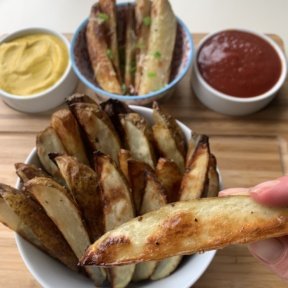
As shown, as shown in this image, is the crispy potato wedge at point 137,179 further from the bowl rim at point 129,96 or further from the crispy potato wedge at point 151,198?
the bowl rim at point 129,96

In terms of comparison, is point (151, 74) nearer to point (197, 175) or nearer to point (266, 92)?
point (266, 92)

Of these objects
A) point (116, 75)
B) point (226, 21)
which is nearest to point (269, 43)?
point (226, 21)

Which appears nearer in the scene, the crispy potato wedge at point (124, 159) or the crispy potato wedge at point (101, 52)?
the crispy potato wedge at point (124, 159)

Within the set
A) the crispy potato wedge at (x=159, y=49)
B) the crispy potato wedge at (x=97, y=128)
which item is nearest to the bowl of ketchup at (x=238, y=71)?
the crispy potato wedge at (x=159, y=49)

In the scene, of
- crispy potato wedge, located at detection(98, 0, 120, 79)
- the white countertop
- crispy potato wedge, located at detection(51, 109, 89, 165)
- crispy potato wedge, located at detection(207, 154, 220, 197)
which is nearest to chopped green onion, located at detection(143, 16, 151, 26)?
crispy potato wedge, located at detection(98, 0, 120, 79)

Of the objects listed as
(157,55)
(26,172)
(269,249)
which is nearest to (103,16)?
(157,55)

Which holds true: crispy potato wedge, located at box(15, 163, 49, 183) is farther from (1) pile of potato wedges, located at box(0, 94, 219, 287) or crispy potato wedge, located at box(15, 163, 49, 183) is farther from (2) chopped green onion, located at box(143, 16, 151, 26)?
(2) chopped green onion, located at box(143, 16, 151, 26)
